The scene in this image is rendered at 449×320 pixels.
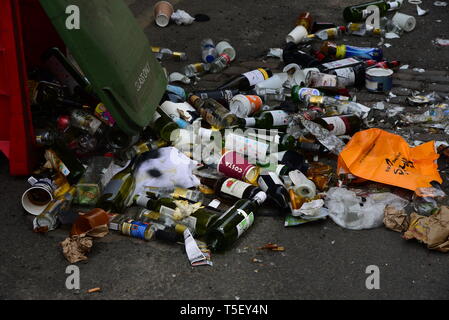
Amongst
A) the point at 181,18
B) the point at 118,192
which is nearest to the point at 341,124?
the point at 118,192

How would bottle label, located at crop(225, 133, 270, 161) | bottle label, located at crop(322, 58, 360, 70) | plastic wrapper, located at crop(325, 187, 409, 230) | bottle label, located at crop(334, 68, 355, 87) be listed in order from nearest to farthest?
plastic wrapper, located at crop(325, 187, 409, 230)
bottle label, located at crop(225, 133, 270, 161)
bottle label, located at crop(334, 68, 355, 87)
bottle label, located at crop(322, 58, 360, 70)

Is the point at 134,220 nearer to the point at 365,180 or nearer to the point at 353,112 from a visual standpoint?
the point at 365,180

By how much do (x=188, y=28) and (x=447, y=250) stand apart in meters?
4.19

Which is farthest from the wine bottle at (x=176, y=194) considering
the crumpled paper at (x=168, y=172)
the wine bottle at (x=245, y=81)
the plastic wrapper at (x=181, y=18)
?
the plastic wrapper at (x=181, y=18)

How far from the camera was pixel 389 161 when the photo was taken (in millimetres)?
3504

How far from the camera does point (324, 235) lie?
3102 millimetres

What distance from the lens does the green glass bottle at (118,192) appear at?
329cm

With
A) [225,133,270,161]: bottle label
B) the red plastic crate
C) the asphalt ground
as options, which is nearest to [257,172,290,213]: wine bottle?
the asphalt ground

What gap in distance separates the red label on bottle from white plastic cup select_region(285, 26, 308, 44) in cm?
240

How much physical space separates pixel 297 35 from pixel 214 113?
1987mm

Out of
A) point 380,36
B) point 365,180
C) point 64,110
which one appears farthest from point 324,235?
point 380,36

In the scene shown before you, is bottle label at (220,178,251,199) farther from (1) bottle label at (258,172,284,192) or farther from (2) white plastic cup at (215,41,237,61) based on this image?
(2) white plastic cup at (215,41,237,61)

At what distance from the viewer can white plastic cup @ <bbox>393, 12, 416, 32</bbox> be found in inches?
236

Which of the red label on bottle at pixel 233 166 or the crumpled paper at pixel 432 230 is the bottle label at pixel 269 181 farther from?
the crumpled paper at pixel 432 230
